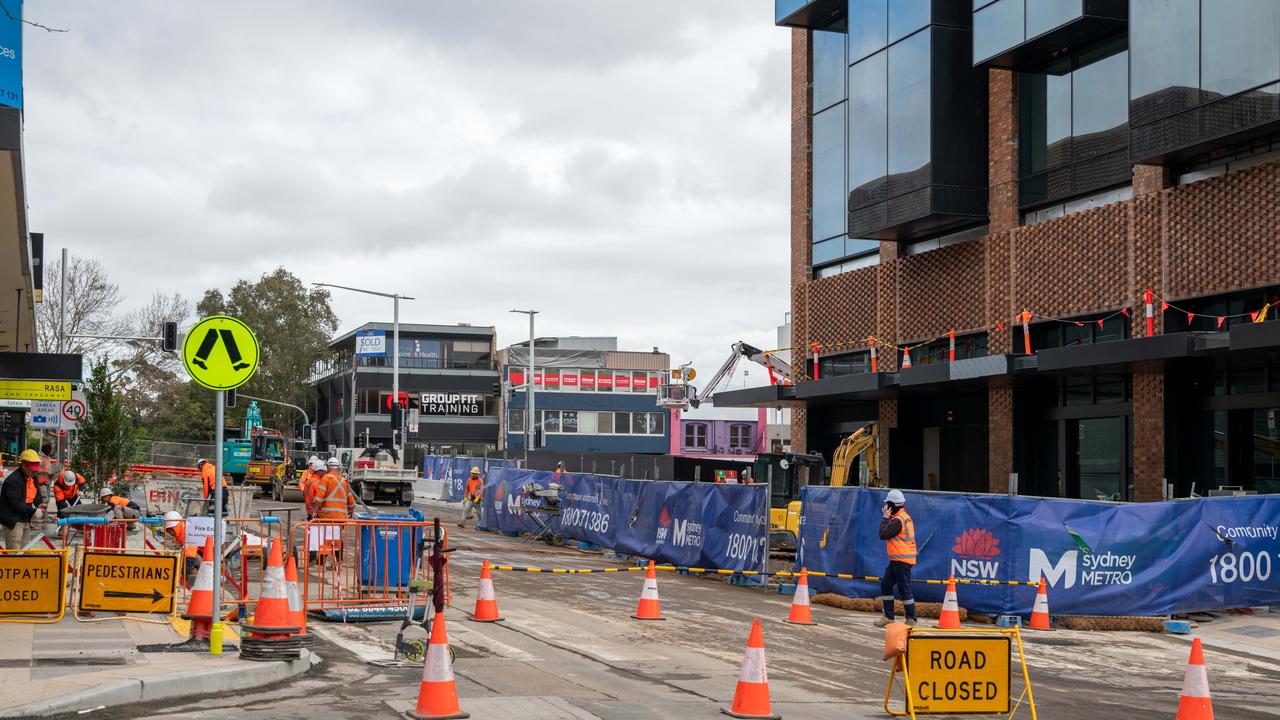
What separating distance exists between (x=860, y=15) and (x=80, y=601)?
27.8 meters

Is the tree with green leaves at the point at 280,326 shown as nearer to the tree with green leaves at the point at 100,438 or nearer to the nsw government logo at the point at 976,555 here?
the tree with green leaves at the point at 100,438

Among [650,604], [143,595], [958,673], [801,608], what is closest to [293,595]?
[143,595]

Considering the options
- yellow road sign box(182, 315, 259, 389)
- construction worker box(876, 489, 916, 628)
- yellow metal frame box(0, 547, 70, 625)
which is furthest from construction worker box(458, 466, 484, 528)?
yellow road sign box(182, 315, 259, 389)

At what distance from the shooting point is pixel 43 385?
2839cm

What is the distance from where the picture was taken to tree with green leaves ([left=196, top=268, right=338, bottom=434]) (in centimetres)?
8525

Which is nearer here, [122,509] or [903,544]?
[903,544]

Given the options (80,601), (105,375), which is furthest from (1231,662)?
(105,375)

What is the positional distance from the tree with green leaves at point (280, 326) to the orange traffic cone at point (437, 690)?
78.6 metres

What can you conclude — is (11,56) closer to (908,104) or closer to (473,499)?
(473,499)

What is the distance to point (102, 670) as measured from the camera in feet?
34.0

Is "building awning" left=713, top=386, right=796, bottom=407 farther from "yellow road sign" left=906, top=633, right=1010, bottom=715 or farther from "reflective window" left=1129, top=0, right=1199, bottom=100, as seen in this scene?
"yellow road sign" left=906, top=633, right=1010, bottom=715

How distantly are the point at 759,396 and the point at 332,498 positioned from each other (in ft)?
78.9

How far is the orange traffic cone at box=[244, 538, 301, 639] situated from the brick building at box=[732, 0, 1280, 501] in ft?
57.3

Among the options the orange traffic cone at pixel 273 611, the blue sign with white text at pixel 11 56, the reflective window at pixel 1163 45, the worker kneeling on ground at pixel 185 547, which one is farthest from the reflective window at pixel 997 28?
the orange traffic cone at pixel 273 611
